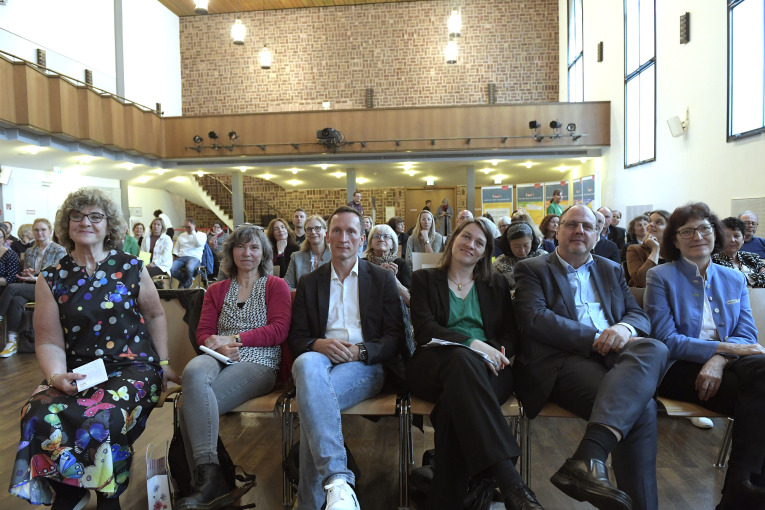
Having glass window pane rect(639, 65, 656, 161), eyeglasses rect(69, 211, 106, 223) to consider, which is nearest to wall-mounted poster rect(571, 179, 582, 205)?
glass window pane rect(639, 65, 656, 161)

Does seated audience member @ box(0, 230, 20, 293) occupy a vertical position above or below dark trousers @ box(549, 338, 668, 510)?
above

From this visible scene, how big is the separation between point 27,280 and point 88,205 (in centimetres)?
419

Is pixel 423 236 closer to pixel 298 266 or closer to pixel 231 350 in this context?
pixel 298 266

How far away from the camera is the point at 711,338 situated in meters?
2.33

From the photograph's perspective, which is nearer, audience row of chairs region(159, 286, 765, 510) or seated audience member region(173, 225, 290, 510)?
seated audience member region(173, 225, 290, 510)

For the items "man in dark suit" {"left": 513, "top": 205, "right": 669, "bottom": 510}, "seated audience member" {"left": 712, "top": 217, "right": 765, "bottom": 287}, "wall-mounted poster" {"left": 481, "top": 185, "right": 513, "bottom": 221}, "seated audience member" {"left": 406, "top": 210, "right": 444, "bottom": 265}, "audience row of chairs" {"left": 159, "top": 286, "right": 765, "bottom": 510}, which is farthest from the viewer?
"wall-mounted poster" {"left": 481, "top": 185, "right": 513, "bottom": 221}

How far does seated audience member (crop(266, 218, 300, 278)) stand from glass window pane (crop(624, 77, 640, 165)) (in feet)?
26.2

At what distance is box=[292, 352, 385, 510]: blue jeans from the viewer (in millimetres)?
1858

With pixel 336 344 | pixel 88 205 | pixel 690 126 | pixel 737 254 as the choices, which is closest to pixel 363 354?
pixel 336 344

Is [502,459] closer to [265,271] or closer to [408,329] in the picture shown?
[408,329]

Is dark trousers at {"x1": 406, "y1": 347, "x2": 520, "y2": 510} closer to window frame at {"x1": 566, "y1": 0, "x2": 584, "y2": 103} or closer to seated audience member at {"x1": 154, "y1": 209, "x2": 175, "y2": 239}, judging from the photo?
seated audience member at {"x1": 154, "y1": 209, "x2": 175, "y2": 239}

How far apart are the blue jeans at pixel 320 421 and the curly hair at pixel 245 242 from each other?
65 cm

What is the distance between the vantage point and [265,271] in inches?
103

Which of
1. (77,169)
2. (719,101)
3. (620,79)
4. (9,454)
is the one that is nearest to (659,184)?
(719,101)
